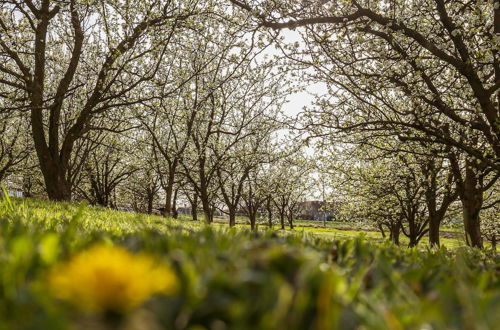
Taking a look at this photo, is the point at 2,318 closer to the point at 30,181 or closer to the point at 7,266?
the point at 7,266

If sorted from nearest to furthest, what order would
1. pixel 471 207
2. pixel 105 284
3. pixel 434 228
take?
1. pixel 105 284
2. pixel 471 207
3. pixel 434 228

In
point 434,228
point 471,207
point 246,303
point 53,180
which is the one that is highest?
point 53,180

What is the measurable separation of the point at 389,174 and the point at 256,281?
56.6ft

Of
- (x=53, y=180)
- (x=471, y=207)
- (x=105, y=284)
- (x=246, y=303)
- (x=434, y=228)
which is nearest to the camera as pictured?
(x=105, y=284)

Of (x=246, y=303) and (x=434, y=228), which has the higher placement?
(x=246, y=303)

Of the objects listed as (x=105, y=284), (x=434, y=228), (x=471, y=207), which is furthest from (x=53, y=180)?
(x=434, y=228)

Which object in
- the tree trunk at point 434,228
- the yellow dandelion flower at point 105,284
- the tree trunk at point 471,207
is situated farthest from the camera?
the tree trunk at point 434,228

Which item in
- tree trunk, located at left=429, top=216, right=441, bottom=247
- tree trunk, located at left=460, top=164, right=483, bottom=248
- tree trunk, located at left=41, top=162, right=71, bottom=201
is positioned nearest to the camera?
tree trunk, located at left=41, top=162, right=71, bottom=201

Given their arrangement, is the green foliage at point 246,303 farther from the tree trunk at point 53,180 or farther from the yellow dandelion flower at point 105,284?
the tree trunk at point 53,180

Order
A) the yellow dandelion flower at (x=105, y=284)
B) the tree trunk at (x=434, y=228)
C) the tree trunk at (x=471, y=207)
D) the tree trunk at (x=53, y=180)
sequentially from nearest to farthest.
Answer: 1. the yellow dandelion flower at (x=105, y=284)
2. the tree trunk at (x=53, y=180)
3. the tree trunk at (x=471, y=207)
4. the tree trunk at (x=434, y=228)

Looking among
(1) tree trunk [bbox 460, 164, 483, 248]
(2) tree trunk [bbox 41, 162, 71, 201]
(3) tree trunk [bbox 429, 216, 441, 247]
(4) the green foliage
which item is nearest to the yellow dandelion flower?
(4) the green foliage

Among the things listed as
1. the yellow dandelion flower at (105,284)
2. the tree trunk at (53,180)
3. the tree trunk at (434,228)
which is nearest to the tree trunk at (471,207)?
the tree trunk at (434,228)

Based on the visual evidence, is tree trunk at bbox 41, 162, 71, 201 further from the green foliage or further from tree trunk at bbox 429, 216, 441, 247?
tree trunk at bbox 429, 216, 441, 247

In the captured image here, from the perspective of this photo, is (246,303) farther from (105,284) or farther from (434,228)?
(434,228)
